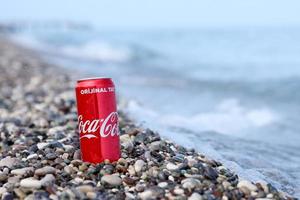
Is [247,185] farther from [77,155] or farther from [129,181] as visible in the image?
[77,155]

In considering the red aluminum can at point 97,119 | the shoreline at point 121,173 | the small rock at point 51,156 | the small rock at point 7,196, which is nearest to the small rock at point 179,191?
the shoreline at point 121,173

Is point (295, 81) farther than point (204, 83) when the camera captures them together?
No

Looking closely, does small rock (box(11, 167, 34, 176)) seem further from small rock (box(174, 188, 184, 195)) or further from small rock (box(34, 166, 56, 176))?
small rock (box(174, 188, 184, 195))

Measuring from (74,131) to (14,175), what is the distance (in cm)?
182

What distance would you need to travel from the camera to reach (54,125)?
19.6 ft

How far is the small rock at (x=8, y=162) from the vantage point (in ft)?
13.1

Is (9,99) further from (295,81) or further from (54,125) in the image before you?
(295,81)

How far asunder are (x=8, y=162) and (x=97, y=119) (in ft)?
2.42

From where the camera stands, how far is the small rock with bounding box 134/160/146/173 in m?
3.72

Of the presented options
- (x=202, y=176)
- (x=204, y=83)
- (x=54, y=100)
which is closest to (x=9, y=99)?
(x=54, y=100)

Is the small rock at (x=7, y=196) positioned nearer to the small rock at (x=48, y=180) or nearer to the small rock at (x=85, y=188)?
the small rock at (x=48, y=180)

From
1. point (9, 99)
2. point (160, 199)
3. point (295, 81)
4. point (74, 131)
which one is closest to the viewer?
point (160, 199)

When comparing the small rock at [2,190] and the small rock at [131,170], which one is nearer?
the small rock at [2,190]

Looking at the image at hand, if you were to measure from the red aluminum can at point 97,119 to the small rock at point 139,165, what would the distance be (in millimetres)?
182
